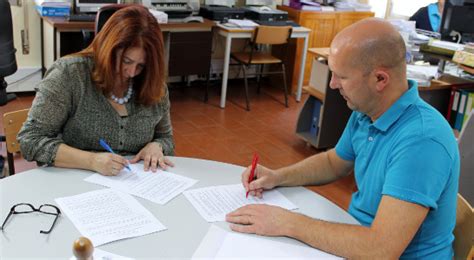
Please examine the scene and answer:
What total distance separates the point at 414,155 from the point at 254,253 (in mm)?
498

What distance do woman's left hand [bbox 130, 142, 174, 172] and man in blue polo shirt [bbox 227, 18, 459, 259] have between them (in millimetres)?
440

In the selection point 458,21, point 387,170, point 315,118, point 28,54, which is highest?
point 458,21

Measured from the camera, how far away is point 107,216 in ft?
4.74

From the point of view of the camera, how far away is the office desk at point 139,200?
4.25 feet

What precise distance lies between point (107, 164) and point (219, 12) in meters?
3.51

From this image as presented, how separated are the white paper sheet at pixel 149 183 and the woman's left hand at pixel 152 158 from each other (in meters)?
0.03

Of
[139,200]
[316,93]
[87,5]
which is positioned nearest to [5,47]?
[87,5]

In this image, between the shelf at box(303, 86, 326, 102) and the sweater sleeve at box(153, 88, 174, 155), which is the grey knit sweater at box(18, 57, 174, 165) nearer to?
the sweater sleeve at box(153, 88, 174, 155)

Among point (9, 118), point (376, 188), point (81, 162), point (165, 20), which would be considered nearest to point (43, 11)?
point (165, 20)

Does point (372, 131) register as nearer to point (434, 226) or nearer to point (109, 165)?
point (434, 226)

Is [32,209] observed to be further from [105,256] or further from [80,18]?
[80,18]

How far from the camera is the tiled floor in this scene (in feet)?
12.3

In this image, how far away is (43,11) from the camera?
4262 millimetres

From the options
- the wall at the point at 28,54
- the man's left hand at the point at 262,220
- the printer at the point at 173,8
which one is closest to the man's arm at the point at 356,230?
the man's left hand at the point at 262,220
